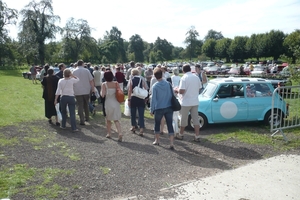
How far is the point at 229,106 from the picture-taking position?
370 inches

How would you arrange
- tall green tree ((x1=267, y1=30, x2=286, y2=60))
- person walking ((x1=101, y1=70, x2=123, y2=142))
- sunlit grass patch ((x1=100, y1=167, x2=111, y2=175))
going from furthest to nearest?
tall green tree ((x1=267, y1=30, x2=286, y2=60)) → person walking ((x1=101, y1=70, x2=123, y2=142)) → sunlit grass patch ((x1=100, y1=167, x2=111, y2=175))

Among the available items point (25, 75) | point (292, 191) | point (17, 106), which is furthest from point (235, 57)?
point (292, 191)

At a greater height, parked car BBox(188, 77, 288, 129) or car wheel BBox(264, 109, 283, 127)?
parked car BBox(188, 77, 288, 129)

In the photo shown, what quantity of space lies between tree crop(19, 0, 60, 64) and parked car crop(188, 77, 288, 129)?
50.8 m

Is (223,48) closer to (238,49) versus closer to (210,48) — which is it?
(210,48)

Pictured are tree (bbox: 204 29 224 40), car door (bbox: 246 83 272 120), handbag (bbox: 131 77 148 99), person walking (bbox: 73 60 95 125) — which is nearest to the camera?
handbag (bbox: 131 77 148 99)

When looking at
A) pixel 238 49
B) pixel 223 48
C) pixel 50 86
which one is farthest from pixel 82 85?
pixel 223 48

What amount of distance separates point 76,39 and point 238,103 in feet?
177

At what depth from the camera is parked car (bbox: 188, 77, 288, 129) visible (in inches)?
370

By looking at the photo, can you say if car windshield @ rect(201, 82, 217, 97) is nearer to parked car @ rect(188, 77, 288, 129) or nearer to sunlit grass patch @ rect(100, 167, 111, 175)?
parked car @ rect(188, 77, 288, 129)

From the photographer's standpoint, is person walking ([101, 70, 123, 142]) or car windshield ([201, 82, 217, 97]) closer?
person walking ([101, 70, 123, 142])

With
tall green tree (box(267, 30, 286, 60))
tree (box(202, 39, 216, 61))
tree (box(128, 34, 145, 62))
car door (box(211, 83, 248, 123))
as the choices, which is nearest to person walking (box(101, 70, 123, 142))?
car door (box(211, 83, 248, 123))

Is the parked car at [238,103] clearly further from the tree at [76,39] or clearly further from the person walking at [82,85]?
the tree at [76,39]

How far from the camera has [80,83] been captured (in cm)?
993
